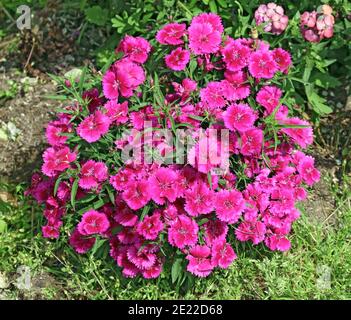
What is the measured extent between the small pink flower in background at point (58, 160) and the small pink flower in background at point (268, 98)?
3.08 feet

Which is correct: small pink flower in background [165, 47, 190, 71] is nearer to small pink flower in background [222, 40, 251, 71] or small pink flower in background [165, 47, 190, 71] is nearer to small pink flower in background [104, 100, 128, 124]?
small pink flower in background [222, 40, 251, 71]

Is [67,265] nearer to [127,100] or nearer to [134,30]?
[127,100]

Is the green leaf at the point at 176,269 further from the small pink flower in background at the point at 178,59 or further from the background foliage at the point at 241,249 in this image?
the small pink flower in background at the point at 178,59

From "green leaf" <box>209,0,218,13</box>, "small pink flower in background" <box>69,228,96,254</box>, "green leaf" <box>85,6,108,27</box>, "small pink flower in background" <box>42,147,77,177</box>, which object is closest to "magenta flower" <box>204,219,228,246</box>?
"small pink flower in background" <box>69,228,96,254</box>

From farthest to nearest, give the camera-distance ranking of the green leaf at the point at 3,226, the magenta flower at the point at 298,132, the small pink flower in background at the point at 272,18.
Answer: the green leaf at the point at 3,226 → the small pink flower in background at the point at 272,18 → the magenta flower at the point at 298,132

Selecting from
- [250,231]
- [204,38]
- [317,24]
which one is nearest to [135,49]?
[204,38]

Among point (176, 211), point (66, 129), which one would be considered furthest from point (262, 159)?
point (66, 129)

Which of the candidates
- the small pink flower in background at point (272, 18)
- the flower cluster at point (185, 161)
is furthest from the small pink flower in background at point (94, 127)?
the small pink flower in background at point (272, 18)

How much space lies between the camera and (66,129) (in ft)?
10.2

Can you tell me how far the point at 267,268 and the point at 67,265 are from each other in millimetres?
1056

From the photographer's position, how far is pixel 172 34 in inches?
124

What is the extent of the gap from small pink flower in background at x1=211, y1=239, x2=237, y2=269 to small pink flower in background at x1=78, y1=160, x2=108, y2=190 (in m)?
0.62

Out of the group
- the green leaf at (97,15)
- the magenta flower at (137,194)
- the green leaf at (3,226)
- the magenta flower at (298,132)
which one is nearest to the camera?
the magenta flower at (137,194)

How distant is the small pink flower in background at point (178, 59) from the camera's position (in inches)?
120
